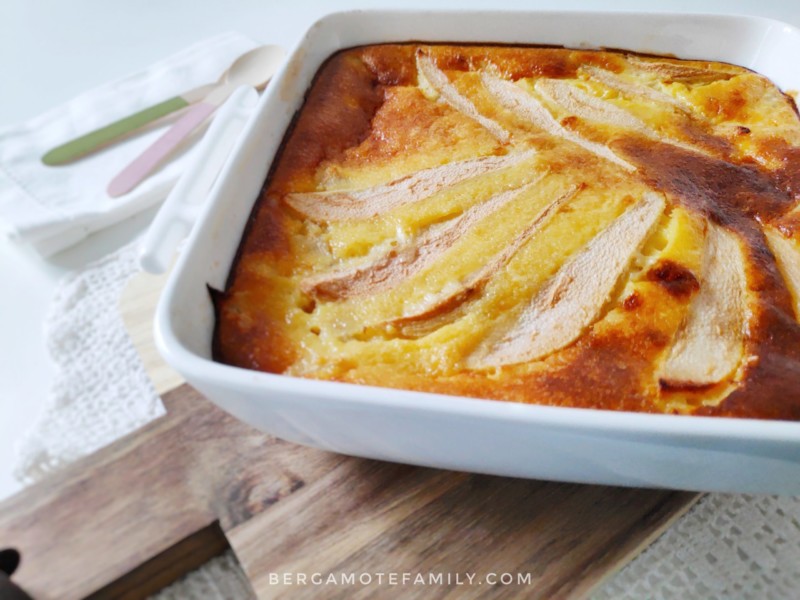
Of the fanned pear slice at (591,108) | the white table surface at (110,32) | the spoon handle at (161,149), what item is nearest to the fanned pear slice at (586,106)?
the fanned pear slice at (591,108)

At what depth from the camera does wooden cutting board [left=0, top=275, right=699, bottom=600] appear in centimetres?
72

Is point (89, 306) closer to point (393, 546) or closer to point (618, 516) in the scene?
point (393, 546)

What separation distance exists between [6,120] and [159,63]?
1.24 feet

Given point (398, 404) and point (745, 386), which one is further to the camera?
point (745, 386)

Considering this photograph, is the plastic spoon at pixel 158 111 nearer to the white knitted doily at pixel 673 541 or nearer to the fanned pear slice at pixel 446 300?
the white knitted doily at pixel 673 541

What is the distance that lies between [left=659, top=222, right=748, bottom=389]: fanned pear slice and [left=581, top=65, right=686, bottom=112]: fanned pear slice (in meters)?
0.33

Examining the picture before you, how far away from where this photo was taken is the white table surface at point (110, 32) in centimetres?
125

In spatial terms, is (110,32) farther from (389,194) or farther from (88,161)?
(389,194)

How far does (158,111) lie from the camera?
1418mm

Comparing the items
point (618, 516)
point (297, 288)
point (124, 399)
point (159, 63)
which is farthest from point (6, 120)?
point (618, 516)

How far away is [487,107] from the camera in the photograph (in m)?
→ 1.07

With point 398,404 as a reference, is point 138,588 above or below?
below

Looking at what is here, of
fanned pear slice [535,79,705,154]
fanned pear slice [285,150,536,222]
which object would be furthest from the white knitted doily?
fanned pear slice [535,79,705,154]

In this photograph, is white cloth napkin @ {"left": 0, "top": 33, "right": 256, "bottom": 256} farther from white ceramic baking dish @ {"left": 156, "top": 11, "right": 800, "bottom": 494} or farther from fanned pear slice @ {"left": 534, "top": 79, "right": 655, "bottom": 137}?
fanned pear slice @ {"left": 534, "top": 79, "right": 655, "bottom": 137}
